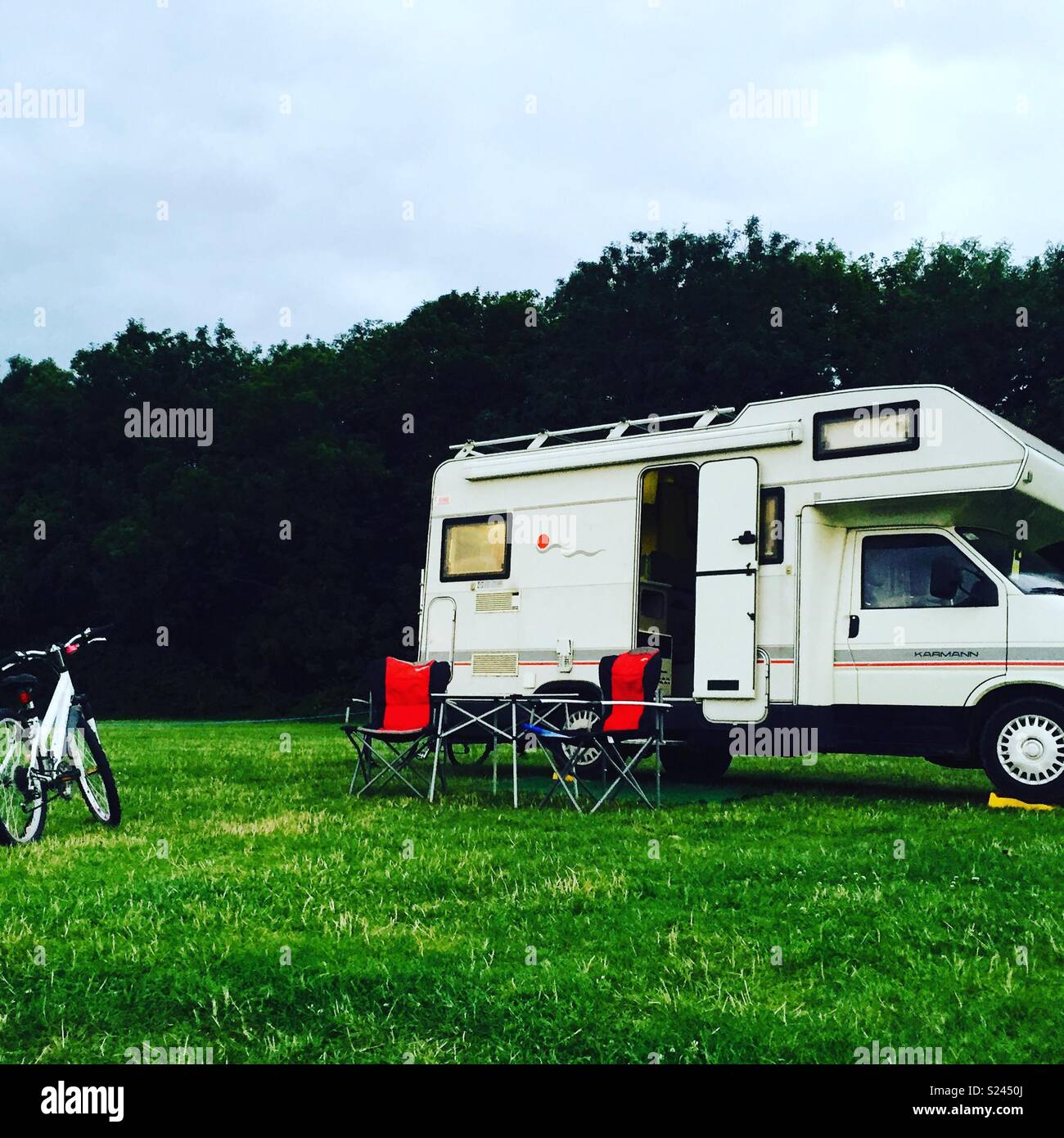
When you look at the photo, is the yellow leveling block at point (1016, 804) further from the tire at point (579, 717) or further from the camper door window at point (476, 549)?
the camper door window at point (476, 549)

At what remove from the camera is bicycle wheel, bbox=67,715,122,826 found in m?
7.02

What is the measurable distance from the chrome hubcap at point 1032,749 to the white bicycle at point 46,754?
582 centimetres

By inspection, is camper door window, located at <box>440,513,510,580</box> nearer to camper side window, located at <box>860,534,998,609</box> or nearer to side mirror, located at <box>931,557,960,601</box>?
camper side window, located at <box>860,534,998,609</box>

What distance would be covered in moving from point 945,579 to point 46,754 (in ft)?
19.9

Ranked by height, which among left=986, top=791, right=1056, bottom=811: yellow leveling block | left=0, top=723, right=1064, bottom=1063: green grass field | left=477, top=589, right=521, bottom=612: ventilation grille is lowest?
left=986, top=791, right=1056, bottom=811: yellow leveling block

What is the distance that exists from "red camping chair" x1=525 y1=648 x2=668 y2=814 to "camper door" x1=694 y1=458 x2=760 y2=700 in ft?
2.66

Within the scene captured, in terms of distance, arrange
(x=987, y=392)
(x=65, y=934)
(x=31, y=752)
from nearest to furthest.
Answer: (x=65, y=934) < (x=31, y=752) < (x=987, y=392)

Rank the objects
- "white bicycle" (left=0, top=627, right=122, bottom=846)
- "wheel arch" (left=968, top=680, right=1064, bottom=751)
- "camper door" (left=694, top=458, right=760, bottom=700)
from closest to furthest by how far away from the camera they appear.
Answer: "white bicycle" (left=0, top=627, right=122, bottom=846), "wheel arch" (left=968, top=680, right=1064, bottom=751), "camper door" (left=694, top=458, right=760, bottom=700)

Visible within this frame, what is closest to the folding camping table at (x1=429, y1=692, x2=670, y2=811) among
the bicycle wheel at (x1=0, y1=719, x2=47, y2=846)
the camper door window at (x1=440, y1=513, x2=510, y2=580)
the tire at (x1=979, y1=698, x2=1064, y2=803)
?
the camper door window at (x1=440, y1=513, x2=510, y2=580)

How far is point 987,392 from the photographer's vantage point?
81.0 feet

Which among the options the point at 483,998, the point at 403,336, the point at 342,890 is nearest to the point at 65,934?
the point at 342,890

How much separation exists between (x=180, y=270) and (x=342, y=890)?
20.4m
